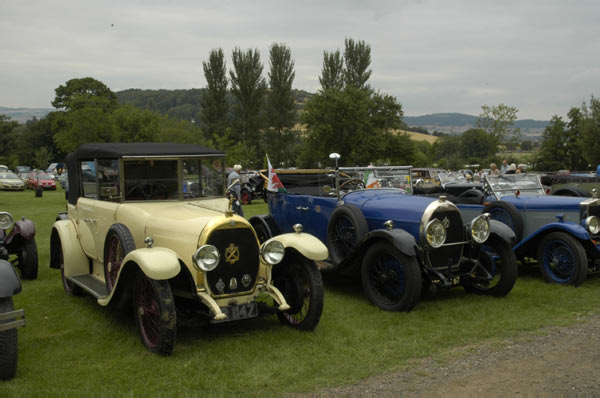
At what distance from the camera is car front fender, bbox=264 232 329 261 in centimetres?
500

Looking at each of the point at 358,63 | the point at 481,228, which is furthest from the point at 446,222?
the point at 358,63

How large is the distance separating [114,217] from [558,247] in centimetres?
583

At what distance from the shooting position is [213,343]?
15.8ft

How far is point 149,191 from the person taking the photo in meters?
5.80

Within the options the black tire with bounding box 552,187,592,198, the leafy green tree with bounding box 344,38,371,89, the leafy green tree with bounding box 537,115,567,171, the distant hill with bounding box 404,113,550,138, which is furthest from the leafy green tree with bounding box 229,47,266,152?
the distant hill with bounding box 404,113,550,138

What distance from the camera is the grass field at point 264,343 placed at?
3959 millimetres

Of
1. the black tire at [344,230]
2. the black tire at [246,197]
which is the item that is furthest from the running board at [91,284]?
the black tire at [246,197]

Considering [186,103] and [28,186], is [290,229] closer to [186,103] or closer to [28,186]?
[28,186]

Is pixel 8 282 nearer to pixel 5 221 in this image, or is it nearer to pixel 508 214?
pixel 5 221

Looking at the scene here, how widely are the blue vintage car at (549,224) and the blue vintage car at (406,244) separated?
940 millimetres

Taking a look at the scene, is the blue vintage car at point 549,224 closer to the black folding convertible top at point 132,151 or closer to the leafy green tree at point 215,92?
the black folding convertible top at point 132,151

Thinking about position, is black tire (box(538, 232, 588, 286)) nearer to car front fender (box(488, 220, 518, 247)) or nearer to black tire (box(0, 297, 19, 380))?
car front fender (box(488, 220, 518, 247))

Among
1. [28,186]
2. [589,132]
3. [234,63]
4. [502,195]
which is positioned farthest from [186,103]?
[502,195]

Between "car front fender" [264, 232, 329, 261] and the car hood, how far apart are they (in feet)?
14.8
